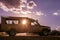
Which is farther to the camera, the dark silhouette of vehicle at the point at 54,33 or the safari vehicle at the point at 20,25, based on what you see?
the dark silhouette of vehicle at the point at 54,33

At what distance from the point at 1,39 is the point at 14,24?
0.82 m

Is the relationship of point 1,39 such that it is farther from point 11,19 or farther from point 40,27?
point 40,27

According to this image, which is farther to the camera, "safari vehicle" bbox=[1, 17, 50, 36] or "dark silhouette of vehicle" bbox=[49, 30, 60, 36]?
"dark silhouette of vehicle" bbox=[49, 30, 60, 36]

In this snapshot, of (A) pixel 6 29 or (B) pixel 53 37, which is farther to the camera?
(A) pixel 6 29

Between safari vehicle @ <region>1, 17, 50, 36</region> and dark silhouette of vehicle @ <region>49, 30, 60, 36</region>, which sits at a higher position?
safari vehicle @ <region>1, 17, 50, 36</region>

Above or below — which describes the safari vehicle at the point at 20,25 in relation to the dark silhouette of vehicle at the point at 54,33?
above

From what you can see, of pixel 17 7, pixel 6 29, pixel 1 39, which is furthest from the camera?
pixel 17 7

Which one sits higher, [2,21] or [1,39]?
[2,21]

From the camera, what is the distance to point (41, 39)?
4.66 meters

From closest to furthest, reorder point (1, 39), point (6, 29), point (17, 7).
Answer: point (1, 39), point (6, 29), point (17, 7)

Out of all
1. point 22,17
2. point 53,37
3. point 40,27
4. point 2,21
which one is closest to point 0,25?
point 2,21

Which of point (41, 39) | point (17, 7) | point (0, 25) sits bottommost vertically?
point (41, 39)

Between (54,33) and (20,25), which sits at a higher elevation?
(20,25)

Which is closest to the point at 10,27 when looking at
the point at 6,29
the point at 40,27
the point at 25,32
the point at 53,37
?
the point at 6,29
